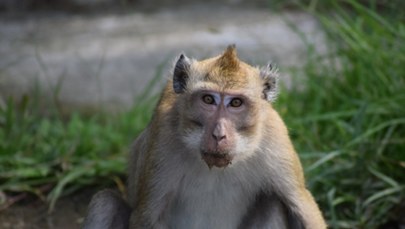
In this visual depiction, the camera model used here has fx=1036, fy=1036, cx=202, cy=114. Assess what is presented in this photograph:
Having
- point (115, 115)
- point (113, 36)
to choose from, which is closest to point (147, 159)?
point (115, 115)

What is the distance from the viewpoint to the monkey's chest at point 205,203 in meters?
5.96

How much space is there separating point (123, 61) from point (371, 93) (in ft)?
11.4

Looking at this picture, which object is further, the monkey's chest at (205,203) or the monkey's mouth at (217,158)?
the monkey's chest at (205,203)

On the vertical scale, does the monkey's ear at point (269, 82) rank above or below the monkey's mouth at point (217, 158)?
above

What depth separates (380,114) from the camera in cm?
821

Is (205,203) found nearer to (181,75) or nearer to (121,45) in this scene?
(181,75)

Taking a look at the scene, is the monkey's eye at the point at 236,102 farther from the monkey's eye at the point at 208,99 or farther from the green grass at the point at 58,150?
the green grass at the point at 58,150

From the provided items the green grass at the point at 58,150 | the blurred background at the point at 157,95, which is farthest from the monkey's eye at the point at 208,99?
the green grass at the point at 58,150

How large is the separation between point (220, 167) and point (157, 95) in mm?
3717

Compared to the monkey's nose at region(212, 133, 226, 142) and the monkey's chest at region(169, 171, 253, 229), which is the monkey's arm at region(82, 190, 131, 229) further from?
the monkey's nose at region(212, 133, 226, 142)

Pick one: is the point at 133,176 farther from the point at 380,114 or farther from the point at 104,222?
the point at 380,114

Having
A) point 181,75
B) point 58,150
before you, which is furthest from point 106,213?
point 58,150

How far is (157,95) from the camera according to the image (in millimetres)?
9172

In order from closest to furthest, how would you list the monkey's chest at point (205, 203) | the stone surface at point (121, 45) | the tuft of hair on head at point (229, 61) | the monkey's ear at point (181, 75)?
1. the tuft of hair on head at point (229, 61)
2. the monkey's ear at point (181, 75)
3. the monkey's chest at point (205, 203)
4. the stone surface at point (121, 45)
